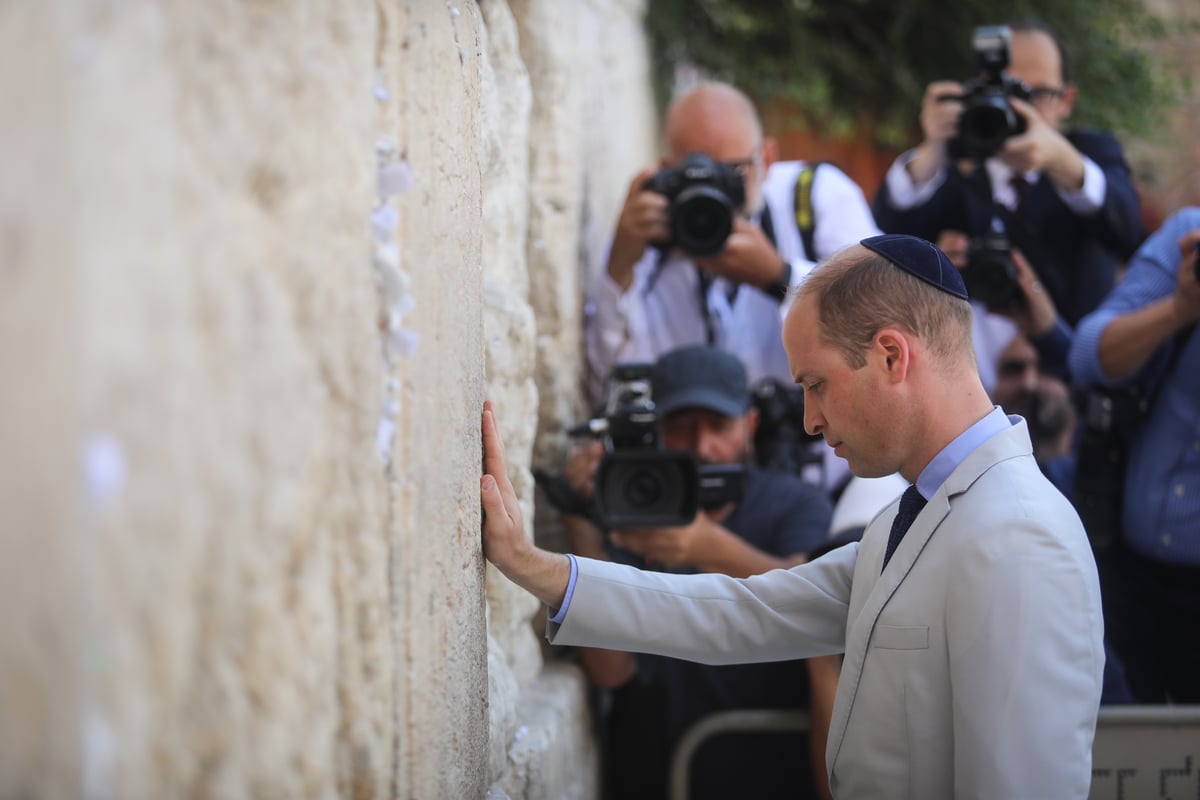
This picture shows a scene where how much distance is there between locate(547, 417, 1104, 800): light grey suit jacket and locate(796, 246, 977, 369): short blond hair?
0.52 feet

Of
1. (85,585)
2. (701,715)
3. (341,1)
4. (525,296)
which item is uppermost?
(341,1)

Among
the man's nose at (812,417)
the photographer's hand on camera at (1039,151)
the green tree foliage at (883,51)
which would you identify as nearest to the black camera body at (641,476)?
the man's nose at (812,417)

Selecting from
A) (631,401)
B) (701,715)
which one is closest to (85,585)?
(631,401)

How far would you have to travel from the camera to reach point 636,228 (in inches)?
112

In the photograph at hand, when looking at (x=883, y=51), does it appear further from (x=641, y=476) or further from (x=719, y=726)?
(x=719, y=726)

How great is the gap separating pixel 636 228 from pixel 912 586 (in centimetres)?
150

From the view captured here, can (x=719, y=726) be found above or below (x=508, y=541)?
below

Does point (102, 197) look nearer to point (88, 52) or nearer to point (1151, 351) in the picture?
point (88, 52)

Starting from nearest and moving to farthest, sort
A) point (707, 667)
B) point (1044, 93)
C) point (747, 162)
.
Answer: point (707, 667), point (747, 162), point (1044, 93)

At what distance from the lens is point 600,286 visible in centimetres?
298

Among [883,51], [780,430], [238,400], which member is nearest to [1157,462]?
[780,430]

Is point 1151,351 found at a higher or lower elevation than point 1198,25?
lower

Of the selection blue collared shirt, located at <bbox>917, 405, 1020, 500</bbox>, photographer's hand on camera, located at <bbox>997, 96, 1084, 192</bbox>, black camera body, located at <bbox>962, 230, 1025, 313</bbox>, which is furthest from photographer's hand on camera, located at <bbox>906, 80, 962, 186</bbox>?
blue collared shirt, located at <bbox>917, 405, 1020, 500</bbox>

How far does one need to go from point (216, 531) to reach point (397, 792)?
1.47ft
